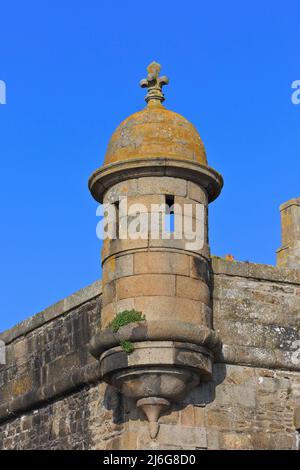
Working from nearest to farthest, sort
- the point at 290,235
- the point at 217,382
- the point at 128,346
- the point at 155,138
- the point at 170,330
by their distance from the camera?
the point at 170,330
the point at 128,346
the point at 217,382
the point at 155,138
the point at 290,235

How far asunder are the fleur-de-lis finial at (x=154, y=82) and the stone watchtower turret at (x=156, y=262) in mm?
278

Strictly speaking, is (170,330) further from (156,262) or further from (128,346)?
(156,262)

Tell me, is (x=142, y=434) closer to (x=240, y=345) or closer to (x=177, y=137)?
(x=240, y=345)

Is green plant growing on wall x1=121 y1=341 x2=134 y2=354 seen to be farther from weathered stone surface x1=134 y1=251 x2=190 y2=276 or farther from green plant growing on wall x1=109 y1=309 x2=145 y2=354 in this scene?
weathered stone surface x1=134 y1=251 x2=190 y2=276

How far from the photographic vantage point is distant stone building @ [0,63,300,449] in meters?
14.4

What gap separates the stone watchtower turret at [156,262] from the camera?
14.3 metres

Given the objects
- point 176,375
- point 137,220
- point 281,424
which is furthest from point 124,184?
point 281,424

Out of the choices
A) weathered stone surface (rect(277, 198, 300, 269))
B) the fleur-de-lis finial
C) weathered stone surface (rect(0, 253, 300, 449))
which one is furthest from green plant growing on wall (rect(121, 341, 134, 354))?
weathered stone surface (rect(277, 198, 300, 269))

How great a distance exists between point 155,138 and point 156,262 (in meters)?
1.54

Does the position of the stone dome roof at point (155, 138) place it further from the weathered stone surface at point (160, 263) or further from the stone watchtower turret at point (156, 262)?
the weathered stone surface at point (160, 263)

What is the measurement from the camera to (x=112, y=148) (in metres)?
15.4

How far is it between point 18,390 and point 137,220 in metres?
4.14

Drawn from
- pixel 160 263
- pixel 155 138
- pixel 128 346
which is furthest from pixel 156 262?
pixel 155 138

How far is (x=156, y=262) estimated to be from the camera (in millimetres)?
14633
